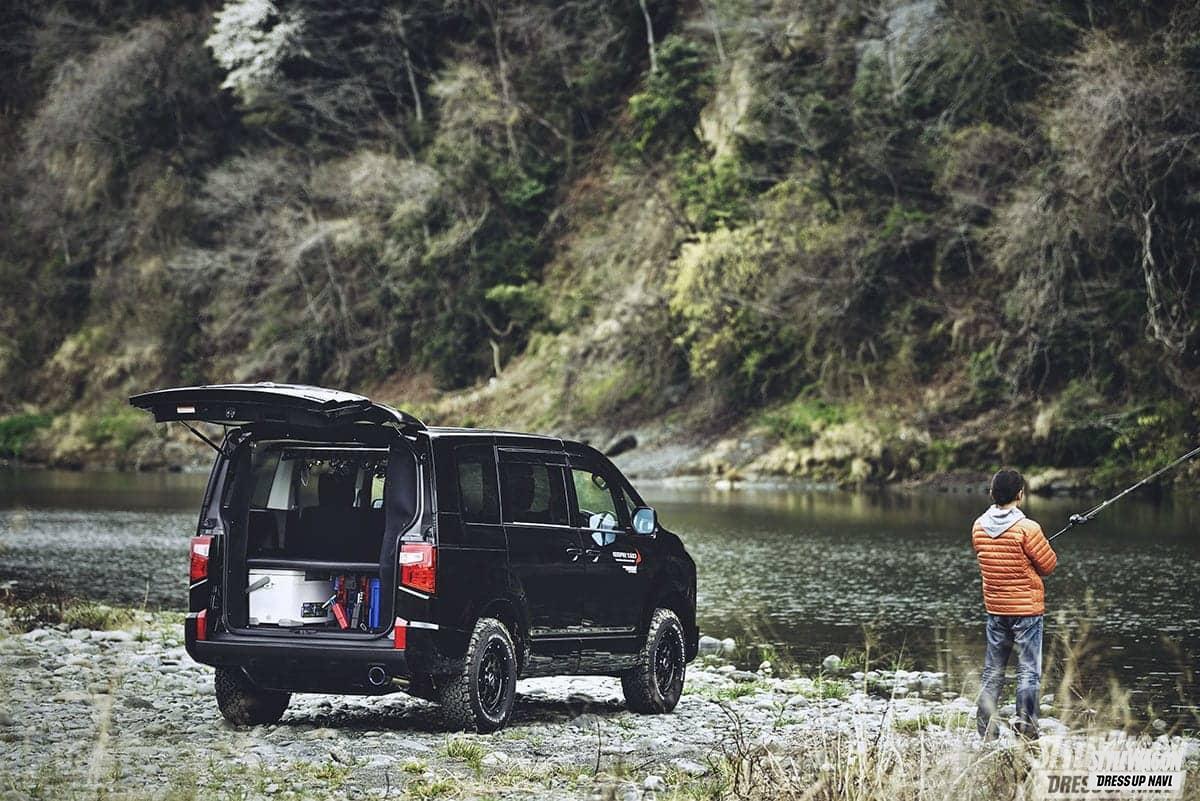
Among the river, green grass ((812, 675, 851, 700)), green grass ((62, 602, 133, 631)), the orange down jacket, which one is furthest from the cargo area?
green grass ((62, 602, 133, 631))

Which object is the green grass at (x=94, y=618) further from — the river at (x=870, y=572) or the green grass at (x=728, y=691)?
the green grass at (x=728, y=691)

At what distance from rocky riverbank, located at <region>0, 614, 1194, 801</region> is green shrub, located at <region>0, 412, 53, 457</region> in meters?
55.2

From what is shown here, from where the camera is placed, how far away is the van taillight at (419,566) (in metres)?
10.7

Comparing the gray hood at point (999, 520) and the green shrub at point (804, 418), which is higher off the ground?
the green shrub at point (804, 418)

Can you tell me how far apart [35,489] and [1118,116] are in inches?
1220

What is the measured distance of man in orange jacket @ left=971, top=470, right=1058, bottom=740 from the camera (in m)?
10.7

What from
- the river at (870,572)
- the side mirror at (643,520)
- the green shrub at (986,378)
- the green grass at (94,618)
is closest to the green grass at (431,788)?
the side mirror at (643,520)

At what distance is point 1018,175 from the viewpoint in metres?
46.3

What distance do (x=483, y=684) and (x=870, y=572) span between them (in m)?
15.3

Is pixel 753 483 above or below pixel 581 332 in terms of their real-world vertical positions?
below

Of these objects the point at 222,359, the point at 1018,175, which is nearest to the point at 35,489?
the point at 222,359

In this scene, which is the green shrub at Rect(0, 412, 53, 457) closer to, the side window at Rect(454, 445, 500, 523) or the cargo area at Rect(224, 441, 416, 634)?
the cargo area at Rect(224, 441, 416, 634)

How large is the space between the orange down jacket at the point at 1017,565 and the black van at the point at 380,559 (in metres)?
2.84

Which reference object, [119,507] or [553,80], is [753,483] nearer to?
[119,507]
